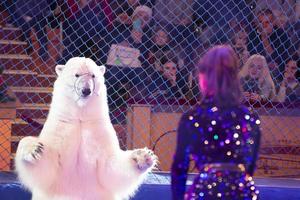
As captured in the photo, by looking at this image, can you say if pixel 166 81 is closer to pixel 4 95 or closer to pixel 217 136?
pixel 4 95

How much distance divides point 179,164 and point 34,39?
8.00 feet

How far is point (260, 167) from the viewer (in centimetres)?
317

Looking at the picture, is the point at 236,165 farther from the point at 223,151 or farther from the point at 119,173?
the point at 119,173

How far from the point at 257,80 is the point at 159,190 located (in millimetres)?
1000

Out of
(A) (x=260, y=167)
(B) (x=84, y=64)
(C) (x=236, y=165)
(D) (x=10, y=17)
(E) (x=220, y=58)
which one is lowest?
(A) (x=260, y=167)

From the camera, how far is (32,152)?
2.06 metres

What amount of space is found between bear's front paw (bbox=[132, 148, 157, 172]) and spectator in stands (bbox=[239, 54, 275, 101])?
1.29 metres


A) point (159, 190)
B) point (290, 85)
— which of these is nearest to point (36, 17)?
point (290, 85)

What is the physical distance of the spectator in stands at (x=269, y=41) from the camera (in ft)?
11.9

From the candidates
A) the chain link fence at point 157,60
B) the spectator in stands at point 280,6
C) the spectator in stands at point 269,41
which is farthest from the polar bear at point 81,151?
the spectator in stands at point 280,6

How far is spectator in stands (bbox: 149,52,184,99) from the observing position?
3.42 metres

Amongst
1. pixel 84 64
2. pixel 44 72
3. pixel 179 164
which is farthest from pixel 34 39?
pixel 179 164

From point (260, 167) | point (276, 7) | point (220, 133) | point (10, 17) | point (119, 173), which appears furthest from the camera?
point (10, 17)

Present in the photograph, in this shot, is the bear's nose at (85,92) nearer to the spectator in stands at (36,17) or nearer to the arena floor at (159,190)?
the arena floor at (159,190)
